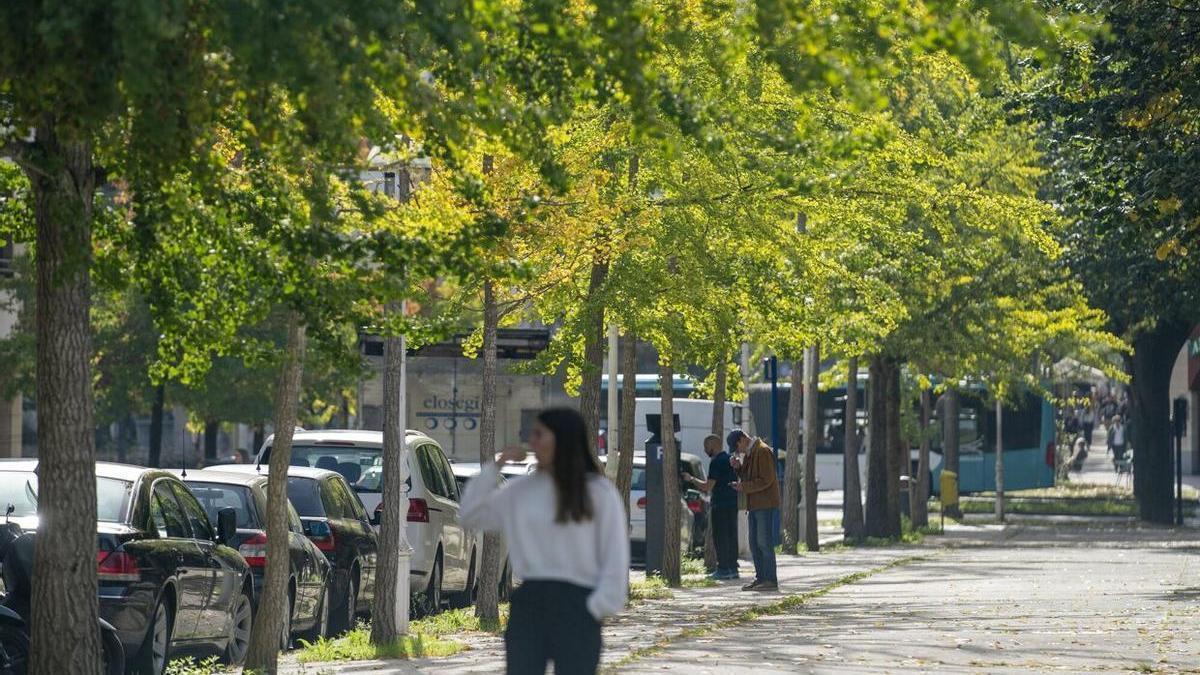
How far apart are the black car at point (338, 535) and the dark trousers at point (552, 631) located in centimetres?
1050

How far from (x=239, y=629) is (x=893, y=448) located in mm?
23730

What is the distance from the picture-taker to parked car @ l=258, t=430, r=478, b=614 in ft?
64.9

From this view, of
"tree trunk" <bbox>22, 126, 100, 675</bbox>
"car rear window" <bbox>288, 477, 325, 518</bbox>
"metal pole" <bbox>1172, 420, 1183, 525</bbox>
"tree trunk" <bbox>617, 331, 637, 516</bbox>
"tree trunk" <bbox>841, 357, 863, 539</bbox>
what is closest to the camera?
"tree trunk" <bbox>22, 126, 100, 675</bbox>

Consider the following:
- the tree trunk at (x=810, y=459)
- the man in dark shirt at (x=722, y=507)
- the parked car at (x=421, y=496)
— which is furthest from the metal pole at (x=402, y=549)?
the tree trunk at (x=810, y=459)

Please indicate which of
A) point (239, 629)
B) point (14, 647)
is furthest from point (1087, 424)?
point (14, 647)

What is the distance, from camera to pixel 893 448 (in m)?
37.9

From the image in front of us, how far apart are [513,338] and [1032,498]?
3458cm

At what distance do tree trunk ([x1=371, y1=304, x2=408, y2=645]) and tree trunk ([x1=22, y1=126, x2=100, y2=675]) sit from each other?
5.61 metres

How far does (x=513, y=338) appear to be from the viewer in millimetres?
23125

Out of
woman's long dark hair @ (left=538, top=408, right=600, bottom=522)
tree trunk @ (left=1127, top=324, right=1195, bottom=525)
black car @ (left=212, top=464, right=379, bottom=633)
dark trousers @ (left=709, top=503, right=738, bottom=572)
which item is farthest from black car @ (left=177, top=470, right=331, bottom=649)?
tree trunk @ (left=1127, top=324, right=1195, bottom=525)

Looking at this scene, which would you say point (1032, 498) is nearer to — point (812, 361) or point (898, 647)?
point (812, 361)

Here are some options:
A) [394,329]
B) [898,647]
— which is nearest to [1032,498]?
[898,647]

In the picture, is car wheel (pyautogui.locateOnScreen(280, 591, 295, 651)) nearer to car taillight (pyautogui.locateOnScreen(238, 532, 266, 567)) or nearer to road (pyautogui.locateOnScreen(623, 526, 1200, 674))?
car taillight (pyautogui.locateOnScreen(238, 532, 266, 567))

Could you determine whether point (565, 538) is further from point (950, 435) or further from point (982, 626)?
point (950, 435)
